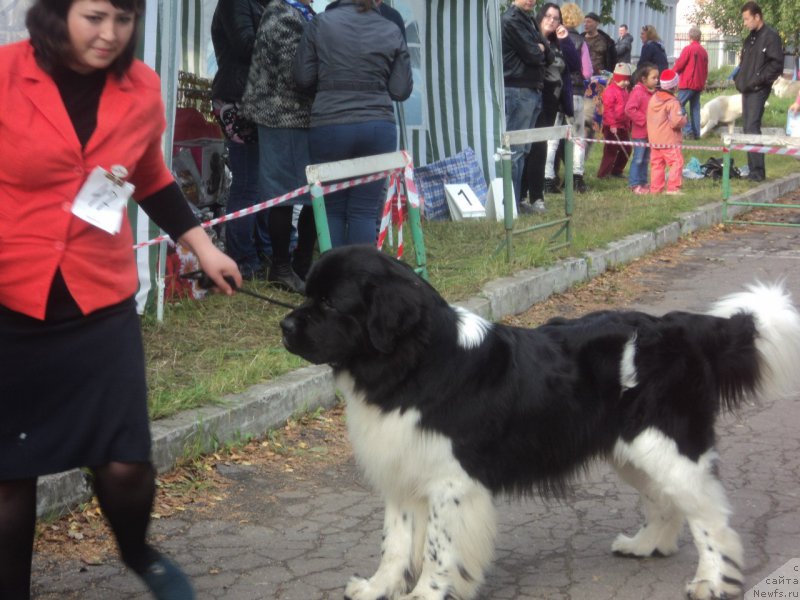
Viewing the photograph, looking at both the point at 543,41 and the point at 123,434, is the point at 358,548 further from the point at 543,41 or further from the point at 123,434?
the point at 543,41

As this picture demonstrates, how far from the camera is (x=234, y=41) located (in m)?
7.76

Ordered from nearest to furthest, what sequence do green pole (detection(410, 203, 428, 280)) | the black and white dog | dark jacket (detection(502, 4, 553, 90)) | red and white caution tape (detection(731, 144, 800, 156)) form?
the black and white dog → green pole (detection(410, 203, 428, 280)) → dark jacket (detection(502, 4, 553, 90)) → red and white caution tape (detection(731, 144, 800, 156))

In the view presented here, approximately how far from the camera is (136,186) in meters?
3.12

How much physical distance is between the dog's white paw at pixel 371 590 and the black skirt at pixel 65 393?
1.00 m

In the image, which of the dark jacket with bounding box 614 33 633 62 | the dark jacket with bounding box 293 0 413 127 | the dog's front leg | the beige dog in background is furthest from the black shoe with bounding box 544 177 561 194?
the dog's front leg

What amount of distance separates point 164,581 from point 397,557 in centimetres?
83

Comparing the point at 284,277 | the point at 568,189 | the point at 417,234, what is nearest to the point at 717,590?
the point at 417,234

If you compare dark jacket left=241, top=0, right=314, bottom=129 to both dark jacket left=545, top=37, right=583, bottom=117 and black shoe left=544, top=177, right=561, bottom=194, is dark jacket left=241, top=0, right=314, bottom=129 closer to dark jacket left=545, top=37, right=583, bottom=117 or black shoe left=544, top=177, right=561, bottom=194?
dark jacket left=545, top=37, right=583, bottom=117

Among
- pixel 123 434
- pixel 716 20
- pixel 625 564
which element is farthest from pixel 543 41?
pixel 716 20

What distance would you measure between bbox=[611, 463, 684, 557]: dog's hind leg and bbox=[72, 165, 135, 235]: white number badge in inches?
75.8

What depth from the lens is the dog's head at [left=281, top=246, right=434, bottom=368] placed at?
324 cm

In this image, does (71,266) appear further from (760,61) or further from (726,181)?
(760,61)

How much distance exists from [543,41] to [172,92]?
5.68m

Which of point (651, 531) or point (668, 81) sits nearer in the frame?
point (651, 531)
